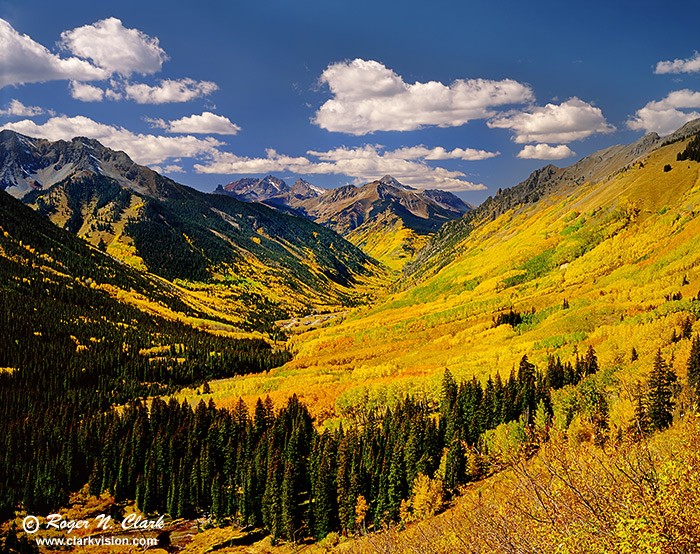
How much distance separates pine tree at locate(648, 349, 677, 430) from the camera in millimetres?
67562

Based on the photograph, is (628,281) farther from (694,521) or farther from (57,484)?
(57,484)

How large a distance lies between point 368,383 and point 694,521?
127m

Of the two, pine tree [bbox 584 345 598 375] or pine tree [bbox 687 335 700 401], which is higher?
pine tree [bbox 687 335 700 401]

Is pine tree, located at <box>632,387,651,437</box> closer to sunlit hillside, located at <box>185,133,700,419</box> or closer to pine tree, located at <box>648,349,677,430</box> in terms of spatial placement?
pine tree, located at <box>648,349,677,430</box>

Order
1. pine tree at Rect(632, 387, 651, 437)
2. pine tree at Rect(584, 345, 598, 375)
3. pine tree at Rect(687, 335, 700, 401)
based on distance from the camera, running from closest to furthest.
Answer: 1. pine tree at Rect(632, 387, 651, 437)
2. pine tree at Rect(687, 335, 700, 401)
3. pine tree at Rect(584, 345, 598, 375)

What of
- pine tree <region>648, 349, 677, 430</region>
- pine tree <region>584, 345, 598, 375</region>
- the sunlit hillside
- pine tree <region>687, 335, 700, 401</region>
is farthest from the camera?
the sunlit hillside

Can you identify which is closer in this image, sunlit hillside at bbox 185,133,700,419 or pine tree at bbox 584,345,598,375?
pine tree at bbox 584,345,598,375

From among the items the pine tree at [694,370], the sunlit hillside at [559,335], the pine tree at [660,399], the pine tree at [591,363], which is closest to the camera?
the pine tree at [660,399]

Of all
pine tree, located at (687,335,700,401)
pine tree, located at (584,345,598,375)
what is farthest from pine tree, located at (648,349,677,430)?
pine tree, located at (584,345,598,375)

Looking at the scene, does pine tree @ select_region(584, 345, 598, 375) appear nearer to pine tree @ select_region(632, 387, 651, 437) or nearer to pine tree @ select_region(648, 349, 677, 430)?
pine tree @ select_region(648, 349, 677, 430)

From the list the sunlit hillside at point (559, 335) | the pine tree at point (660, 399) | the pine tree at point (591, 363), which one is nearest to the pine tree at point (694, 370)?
the pine tree at point (660, 399)

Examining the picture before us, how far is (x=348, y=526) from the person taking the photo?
79.6m

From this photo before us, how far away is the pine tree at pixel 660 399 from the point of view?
67.6 meters

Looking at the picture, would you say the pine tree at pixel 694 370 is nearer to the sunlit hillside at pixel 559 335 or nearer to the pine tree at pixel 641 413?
the sunlit hillside at pixel 559 335
